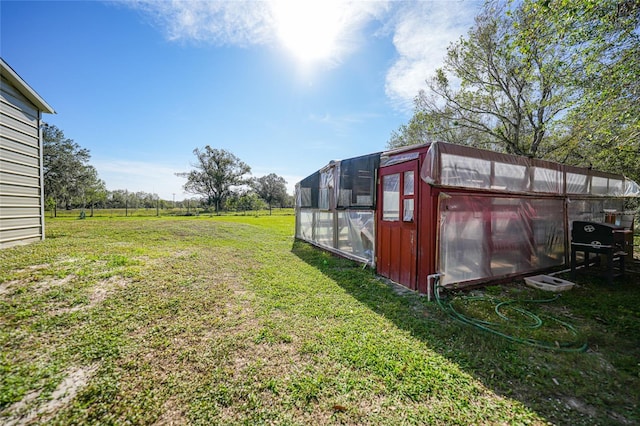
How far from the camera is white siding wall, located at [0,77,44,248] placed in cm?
518

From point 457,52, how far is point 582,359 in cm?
1172

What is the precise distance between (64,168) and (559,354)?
37.3m

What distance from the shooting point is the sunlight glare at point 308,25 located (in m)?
4.96

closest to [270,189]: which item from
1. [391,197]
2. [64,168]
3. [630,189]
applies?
[64,168]

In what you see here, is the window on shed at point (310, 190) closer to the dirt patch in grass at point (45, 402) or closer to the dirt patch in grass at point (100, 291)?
the dirt patch in grass at point (100, 291)

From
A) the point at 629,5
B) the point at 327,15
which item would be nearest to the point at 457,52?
the point at 629,5

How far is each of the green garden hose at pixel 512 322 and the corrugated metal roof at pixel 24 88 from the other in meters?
9.45

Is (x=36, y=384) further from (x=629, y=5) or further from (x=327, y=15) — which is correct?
(x=629, y=5)

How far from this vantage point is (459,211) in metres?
3.95

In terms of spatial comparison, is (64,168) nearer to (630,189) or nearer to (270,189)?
(270,189)

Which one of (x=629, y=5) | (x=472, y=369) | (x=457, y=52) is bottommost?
(x=472, y=369)

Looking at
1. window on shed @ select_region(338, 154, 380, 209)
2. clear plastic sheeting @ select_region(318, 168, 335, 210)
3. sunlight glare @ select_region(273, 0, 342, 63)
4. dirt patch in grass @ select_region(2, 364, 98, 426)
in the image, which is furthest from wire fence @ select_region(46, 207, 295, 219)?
dirt patch in grass @ select_region(2, 364, 98, 426)

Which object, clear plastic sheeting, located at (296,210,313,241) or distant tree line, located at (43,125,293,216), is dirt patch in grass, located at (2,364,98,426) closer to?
clear plastic sheeting, located at (296,210,313,241)

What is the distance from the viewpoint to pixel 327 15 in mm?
5184
